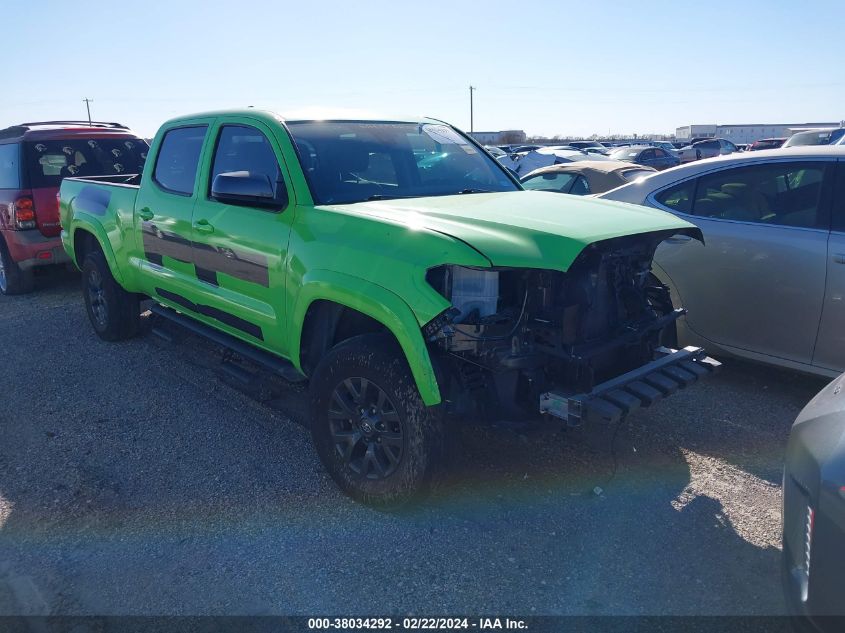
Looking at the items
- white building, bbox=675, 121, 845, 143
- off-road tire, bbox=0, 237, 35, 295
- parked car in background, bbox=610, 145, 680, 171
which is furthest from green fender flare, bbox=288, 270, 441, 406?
white building, bbox=675, 121, 845, 143

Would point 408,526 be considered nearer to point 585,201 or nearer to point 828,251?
point 585,201

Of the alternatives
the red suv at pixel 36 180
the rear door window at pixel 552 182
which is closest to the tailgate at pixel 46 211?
the red suv at pixel 36 180

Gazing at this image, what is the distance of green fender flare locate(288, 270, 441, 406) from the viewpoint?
3059 mm

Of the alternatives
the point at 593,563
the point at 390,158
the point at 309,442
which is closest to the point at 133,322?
the point at 309,442

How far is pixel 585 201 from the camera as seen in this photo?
4082 millimetres

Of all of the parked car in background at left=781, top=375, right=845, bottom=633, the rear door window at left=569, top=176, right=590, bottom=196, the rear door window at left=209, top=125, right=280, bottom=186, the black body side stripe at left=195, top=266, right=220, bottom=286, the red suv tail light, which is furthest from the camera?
the rear door window at left=569, top=176, right=590, bottom=196

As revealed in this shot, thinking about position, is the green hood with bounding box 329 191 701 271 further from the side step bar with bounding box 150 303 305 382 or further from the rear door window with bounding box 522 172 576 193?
the rear door window with bounding box 522 172 576 193

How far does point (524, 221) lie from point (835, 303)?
91.0 inches

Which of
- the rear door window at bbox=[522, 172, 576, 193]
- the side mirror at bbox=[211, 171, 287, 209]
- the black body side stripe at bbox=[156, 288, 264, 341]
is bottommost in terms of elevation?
the black body side stripe at bbox=[156, 288, 264, 341]

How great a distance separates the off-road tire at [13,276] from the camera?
330 inches

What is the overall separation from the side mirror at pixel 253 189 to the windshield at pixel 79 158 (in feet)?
17.2

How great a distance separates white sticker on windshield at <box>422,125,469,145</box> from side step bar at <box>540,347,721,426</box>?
207cm

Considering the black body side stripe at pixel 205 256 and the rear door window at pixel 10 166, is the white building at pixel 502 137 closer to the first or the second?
the rear door window at pixel 10 166

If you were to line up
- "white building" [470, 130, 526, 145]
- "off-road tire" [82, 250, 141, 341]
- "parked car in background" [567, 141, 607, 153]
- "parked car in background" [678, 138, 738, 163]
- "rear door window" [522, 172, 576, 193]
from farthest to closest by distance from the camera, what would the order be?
"white building" [470, 130, 526, 145]
"parked car in background" [567, 141, 607, 153]
"parked car in background" [678, 138, 738, 163]
"rear door window" [522, 172, 576, 193]
"off-road tire" [82, 250, 141, 341]
